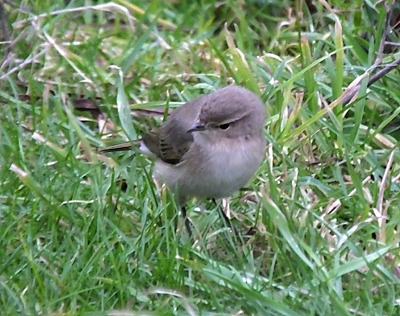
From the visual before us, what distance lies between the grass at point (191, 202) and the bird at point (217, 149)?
5.4 inches

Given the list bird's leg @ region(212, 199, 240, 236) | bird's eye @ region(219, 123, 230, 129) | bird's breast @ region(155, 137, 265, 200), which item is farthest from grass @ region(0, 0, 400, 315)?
bird's eye @ region(219, 123, 230, 129)

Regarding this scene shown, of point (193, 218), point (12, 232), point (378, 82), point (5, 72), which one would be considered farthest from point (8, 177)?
point (378, 82)

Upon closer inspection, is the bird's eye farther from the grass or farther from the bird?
the grass

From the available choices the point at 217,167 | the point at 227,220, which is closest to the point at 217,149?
the point at 217,167

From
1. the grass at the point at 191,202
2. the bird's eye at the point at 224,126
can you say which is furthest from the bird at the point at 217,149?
the grass at the point at 191,202

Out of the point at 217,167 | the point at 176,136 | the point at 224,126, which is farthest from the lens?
the point at 176,136

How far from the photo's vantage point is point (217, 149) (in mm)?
5375

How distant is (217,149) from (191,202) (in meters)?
0.53

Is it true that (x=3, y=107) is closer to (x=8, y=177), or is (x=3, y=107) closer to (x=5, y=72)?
(x=5, y=72)

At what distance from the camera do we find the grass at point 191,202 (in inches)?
181

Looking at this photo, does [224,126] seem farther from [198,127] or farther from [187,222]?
[187,222]

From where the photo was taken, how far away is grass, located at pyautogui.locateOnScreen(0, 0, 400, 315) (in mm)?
4598

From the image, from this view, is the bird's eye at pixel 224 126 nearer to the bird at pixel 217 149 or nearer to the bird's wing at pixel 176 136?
the bird at pixel 217 149

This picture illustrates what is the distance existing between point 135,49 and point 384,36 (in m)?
1.88
